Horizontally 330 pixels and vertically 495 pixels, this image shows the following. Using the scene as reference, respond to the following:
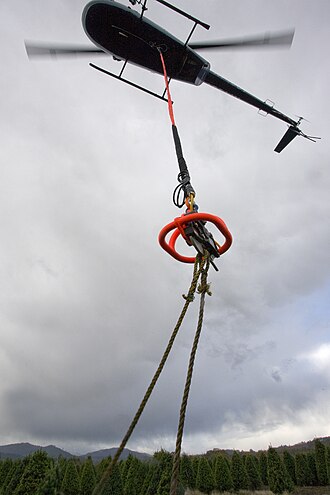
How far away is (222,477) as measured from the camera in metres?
18.6

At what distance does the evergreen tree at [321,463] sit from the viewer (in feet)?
65.1

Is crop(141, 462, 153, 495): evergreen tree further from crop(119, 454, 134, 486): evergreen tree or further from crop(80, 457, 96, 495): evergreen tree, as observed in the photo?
crop(80, 457, 96, 495): evergreen tree

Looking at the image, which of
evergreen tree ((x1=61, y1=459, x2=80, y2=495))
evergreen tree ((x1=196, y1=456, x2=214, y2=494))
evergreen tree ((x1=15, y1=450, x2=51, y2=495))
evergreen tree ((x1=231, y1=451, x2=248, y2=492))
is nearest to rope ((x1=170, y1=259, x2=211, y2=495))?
evergreen tree ((x1=15, y1=450, x2=51, y2=495))

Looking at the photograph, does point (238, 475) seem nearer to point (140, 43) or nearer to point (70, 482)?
point (70, 482)

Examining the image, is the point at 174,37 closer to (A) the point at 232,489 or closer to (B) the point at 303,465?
(A) the point at 232,489

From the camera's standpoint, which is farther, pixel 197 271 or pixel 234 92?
pixel 234 92

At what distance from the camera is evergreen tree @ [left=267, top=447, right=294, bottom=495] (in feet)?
55.9

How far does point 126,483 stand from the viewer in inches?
649

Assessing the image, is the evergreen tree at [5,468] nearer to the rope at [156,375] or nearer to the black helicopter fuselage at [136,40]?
the rope at [156,375]

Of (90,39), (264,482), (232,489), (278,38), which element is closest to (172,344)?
(278,38)

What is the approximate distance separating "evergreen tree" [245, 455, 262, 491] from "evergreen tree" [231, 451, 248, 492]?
36 centimetres

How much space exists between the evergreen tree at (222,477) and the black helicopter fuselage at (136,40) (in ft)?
65.7

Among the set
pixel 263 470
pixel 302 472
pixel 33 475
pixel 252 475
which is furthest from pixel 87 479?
pixel 302 472

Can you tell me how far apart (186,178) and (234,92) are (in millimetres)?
5443
